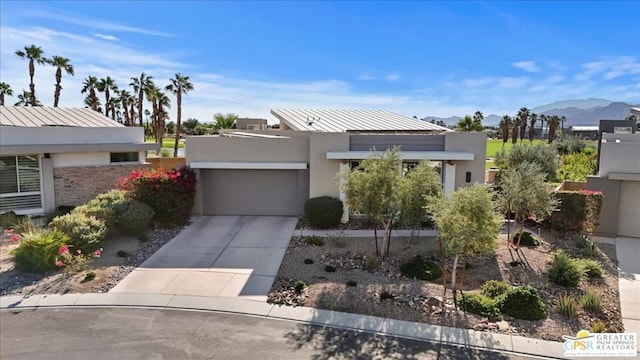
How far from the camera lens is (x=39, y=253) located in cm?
1273

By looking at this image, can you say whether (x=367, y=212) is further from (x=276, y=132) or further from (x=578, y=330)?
(x=276, y=132)

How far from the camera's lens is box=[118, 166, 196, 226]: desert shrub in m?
17.3

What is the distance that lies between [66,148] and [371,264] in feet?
49.8

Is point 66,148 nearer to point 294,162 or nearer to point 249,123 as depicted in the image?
point 294,162

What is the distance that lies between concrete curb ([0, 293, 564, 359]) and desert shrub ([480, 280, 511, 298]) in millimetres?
2048

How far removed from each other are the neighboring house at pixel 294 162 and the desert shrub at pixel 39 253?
784 centimetres

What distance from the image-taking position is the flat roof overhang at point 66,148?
18.2 meters

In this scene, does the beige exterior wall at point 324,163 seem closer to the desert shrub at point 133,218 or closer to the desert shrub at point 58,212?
the desert shrub at point 133,218

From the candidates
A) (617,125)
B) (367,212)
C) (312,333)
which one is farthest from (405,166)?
(617,125)

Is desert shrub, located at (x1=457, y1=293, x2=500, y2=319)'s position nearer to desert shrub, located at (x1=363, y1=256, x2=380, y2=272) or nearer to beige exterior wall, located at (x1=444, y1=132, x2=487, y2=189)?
desert shrub, located at (x1=363, y1=256, x2=380, y2=272)

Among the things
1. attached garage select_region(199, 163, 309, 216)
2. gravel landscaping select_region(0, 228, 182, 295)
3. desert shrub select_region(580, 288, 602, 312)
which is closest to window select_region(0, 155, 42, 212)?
gravel landscaping select_region(0, 228, 182, 295)

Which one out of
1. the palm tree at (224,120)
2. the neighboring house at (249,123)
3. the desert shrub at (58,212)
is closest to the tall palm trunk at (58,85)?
the palm tree at (224,120)

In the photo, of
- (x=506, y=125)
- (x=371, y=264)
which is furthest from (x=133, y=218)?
(x=506, y=125)

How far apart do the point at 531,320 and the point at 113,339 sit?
9.44 m
